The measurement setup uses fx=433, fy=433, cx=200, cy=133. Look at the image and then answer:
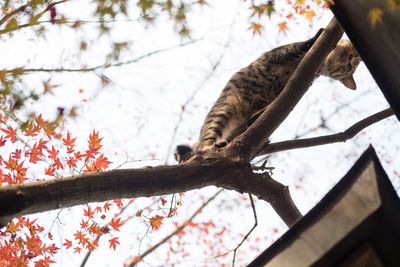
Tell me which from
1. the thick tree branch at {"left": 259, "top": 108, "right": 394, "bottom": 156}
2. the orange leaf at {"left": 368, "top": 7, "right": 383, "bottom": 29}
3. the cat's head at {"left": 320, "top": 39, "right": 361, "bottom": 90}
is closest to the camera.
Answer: the orange leaf at {"left": 368, "top": 7, "right": 383, "bottom": 29}

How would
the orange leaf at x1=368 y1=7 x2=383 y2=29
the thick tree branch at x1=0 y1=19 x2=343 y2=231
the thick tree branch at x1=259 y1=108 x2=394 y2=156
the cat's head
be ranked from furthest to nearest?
the cat's head < the thick tree branch at x1=259 y1=108 x2=394 y2=156 < the thick tree branch at x1=0 y1=19 x2=343 y2=231 < the orange leaf at x1=368 y1=7 x2=383 y2=29

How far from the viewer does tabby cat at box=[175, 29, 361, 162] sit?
20.6 ft

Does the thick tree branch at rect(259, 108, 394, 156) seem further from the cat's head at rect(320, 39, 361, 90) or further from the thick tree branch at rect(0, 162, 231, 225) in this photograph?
the cat's head at rect(320, 39, 361, 90)

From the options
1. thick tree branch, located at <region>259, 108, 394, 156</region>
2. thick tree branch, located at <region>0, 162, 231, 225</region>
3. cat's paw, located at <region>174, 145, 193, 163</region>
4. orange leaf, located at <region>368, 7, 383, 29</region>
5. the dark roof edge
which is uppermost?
cat's paw, located at <region>174, 145, 193, 163</region>

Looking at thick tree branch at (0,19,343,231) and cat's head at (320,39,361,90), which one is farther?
cat's head at (320,39,361,90)

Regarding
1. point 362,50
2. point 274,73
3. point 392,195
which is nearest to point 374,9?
point 362,50

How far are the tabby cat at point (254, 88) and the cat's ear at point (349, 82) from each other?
0.41m

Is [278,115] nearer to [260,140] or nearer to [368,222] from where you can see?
[260,140]

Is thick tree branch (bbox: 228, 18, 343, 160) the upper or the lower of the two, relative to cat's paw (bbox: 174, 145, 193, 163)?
lower

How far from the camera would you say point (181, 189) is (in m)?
3.62

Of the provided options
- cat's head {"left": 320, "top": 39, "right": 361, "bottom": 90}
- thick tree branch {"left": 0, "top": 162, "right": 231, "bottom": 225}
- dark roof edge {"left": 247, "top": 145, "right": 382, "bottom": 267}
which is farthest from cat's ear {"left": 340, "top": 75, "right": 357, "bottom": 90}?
dark roof edge {"left": 247, "top": 145, "right": 382, "bottom": 267}

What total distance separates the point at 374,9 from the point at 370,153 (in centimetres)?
69

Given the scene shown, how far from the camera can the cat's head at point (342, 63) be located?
8.48 meters

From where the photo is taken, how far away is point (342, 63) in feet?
28.2
